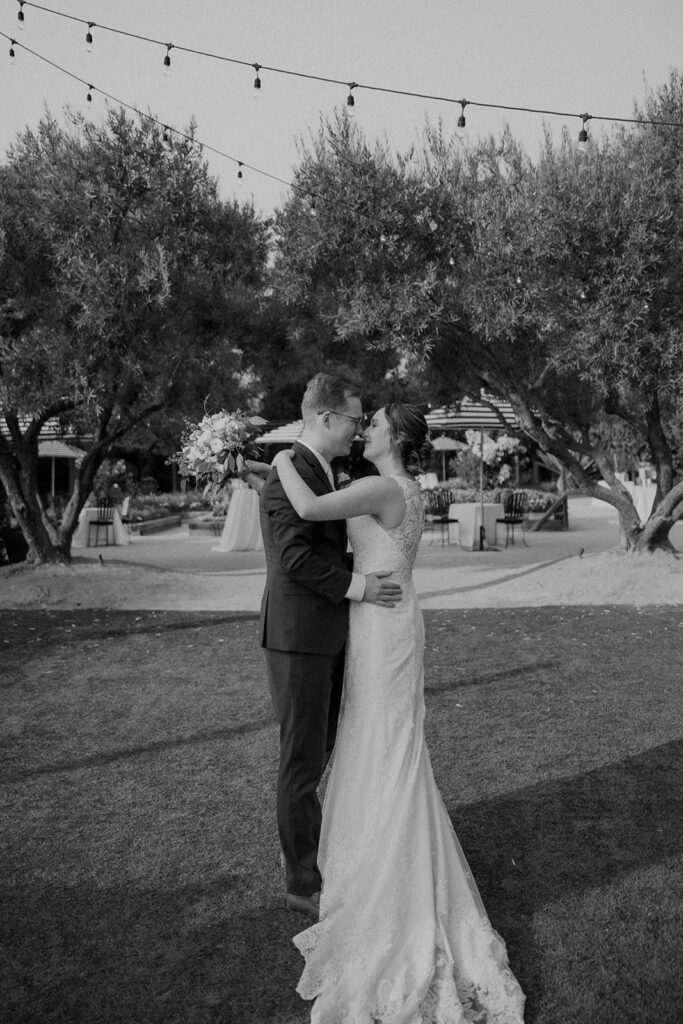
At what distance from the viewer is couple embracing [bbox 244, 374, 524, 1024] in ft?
10.1

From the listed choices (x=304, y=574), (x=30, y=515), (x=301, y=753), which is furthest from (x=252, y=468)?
(x=30, y=515)

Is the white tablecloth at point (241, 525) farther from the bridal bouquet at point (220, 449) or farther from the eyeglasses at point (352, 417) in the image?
the eyeglasses at point (352, 417)

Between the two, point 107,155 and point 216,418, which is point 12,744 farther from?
point 107,155

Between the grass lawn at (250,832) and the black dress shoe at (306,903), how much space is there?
4 centimetres

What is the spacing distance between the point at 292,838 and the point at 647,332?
8810mm

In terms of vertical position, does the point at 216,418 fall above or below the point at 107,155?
below

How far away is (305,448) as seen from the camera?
3.61 meters

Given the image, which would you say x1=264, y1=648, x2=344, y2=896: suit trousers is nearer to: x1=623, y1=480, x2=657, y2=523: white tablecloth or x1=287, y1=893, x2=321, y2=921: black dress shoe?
x1=287, y1=893, x2=321, y2=921: black dress shoe

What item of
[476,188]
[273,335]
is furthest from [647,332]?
[273,335]

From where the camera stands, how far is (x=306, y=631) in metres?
3.56

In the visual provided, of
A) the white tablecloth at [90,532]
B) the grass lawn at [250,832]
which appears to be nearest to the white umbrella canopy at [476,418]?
the white tablecloth at [90,532]

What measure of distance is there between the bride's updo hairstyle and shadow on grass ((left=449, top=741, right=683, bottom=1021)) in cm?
175

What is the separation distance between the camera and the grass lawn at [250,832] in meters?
Result: 3.09

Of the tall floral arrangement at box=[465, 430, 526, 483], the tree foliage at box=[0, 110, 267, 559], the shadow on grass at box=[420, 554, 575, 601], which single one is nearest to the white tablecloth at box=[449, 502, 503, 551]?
the tall floral arrangement at box=[465, 430, 526, 483]
